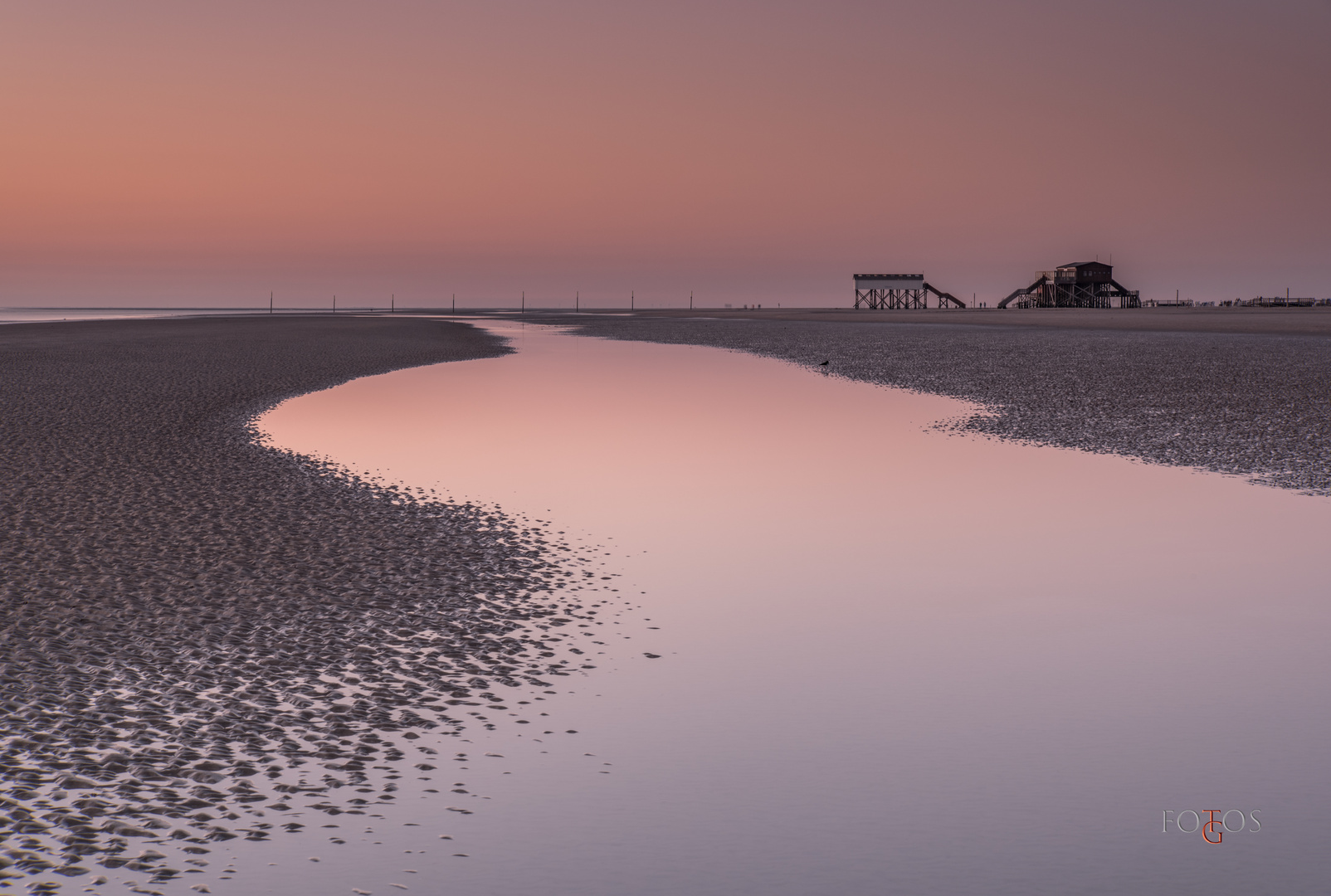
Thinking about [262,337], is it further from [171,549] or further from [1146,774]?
[1146,774]

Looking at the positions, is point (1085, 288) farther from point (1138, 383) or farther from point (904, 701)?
point (904, 701)

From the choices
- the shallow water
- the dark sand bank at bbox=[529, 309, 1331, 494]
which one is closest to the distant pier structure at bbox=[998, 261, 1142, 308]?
the dark sand bank at bbox=[529, 309, 1331, 494]

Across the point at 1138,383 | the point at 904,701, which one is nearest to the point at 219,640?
the point at 904,701

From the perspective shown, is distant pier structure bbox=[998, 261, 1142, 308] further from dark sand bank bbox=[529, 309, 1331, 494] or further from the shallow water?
the shallow water

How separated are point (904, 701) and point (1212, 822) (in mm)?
2407

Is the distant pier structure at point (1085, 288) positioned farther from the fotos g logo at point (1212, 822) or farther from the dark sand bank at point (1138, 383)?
the fotos g logo at point (1212, 822)

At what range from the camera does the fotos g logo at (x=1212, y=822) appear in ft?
19.6

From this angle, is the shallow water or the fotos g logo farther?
the fotos g logo

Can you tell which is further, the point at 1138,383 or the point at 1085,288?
the point at 1085,288

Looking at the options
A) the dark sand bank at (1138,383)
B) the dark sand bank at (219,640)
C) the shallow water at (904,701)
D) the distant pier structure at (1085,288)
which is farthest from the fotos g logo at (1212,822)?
the distant pier structure at (1085,288)

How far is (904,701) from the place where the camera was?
811 cm

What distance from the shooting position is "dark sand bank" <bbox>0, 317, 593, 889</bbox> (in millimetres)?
6137

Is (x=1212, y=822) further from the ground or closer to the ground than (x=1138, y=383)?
closer to the ground

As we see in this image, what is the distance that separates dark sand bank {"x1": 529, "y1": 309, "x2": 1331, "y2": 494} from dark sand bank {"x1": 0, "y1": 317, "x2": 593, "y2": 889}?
14279 millimetres
